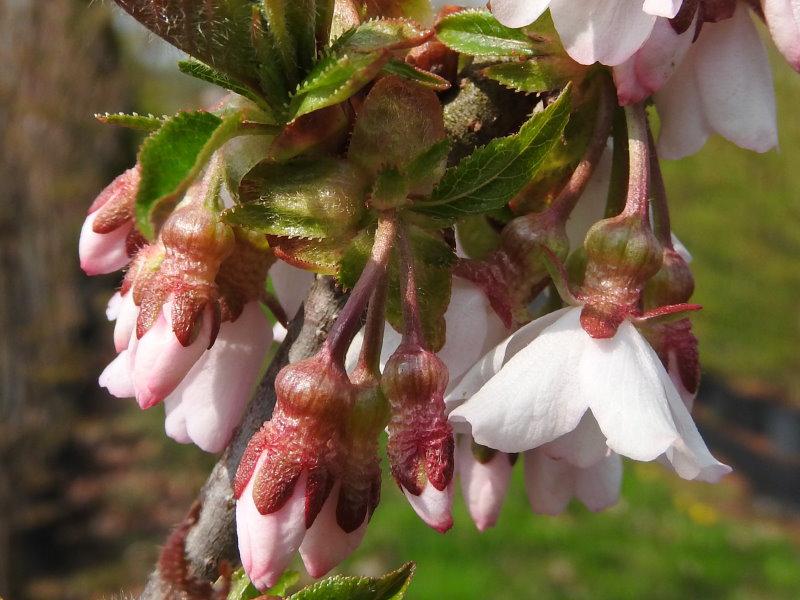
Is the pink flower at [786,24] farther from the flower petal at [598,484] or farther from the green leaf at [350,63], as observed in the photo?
the flower petal at [598,484]

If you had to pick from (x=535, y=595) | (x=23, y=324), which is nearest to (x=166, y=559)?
(x=535, y=595)

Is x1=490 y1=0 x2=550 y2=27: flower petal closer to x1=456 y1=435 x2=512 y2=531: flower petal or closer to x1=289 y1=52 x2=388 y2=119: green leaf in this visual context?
x1=289 y1=52 x2=388 y2=119: green leaf

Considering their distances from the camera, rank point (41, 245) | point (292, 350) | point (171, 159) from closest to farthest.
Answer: point (171, 159) < point (292, 350) < point (41, 245)

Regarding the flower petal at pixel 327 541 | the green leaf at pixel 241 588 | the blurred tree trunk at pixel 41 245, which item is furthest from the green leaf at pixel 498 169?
the blurred tree trunk at pixel 41 245

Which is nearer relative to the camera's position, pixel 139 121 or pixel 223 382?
pixel 139 121

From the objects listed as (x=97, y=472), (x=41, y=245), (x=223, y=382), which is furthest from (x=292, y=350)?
(x=97, y=472)

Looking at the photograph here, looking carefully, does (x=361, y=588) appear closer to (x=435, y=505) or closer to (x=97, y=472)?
(x=435, y=505)
